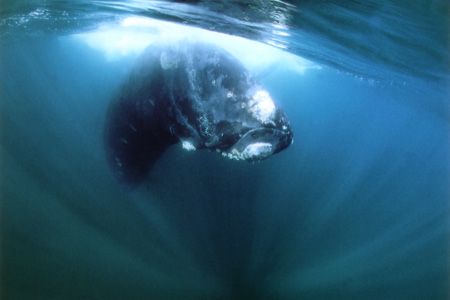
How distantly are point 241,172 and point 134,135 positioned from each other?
10912 millimetres

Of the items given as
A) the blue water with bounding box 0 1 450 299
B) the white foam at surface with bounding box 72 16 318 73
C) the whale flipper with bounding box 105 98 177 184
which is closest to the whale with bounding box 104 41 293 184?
the whale flipper with bounding box 105 98 177 184

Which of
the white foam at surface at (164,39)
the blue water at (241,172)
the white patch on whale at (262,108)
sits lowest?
the blue water at (241,172)

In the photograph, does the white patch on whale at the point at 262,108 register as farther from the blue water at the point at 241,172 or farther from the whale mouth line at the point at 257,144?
the blue water at the point at 241,172

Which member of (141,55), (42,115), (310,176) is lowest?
(310,176)

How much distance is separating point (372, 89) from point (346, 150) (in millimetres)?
13352

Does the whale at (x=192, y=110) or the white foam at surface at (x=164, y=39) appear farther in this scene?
the white foam at surface at (x=164, y=39)

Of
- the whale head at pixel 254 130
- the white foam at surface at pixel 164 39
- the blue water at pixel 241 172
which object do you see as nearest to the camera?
the whale head at pixel 254 130

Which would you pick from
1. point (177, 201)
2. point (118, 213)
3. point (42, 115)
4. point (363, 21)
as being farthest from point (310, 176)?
point (363, 21)

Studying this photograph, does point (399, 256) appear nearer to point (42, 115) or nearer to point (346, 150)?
point (346, 150)

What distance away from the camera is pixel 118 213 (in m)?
18.3

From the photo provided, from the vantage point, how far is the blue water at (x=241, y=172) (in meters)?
8.25

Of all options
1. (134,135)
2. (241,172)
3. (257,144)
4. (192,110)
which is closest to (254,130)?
(257,144)

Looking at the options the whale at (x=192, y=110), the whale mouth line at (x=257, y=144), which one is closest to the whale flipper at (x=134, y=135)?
the whale at (x=192, y=110)

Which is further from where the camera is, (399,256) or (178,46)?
(399,256)
